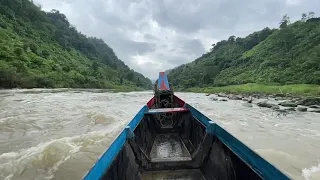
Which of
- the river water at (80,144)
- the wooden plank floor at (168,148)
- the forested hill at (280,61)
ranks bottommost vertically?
the river water at (80,144)

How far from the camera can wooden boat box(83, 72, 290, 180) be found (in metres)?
3.13

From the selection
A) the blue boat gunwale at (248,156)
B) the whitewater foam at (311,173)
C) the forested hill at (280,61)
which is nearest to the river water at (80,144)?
the whitewater foam at (311,173)

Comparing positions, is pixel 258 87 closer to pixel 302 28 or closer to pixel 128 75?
pixel 302 28

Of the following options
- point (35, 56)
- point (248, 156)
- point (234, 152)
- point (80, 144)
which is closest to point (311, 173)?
point (234, 152)

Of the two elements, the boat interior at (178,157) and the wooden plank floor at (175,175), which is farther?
the wooden plank floor at (175,175)

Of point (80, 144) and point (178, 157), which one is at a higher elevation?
point (178, 157)

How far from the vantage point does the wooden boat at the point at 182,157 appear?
3129 millimetres

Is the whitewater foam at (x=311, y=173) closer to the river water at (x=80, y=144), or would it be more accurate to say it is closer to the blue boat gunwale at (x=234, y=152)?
the river water at (x=80, y=144)

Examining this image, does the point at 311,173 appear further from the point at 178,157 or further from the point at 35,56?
the point at 35,56

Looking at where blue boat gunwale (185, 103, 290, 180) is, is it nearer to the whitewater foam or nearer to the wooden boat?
the wooden boat

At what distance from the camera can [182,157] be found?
5.67 m

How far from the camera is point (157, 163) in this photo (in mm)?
5188

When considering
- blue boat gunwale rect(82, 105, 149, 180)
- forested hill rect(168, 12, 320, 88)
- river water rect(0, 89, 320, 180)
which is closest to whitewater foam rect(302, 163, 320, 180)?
river water rect(0, 89, 320, 180)

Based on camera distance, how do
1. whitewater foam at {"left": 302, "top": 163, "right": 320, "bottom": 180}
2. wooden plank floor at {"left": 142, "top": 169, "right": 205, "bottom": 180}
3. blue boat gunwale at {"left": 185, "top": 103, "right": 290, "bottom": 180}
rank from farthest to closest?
whitewater foam at {"left": 302, "top": 163, "right": 320, "bottom": 180}, wooden plank floor at {"left": 142, "top": 169, "right": 205, "bottom": 180}, blue boat gunwale at {"left": 185, "top": 103, "right": 290, "bottom": 180}
